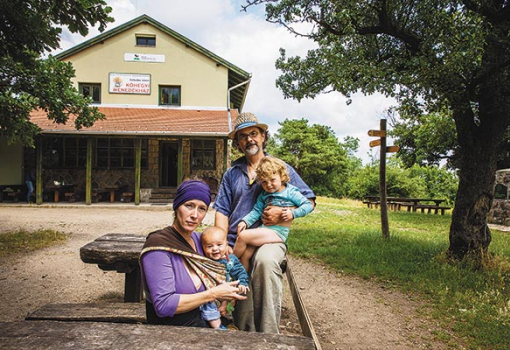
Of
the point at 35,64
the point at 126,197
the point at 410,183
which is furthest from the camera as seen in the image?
the point at 410,183

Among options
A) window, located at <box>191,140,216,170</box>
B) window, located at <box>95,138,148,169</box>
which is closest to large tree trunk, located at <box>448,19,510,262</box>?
window, located at <box>191,140,216,170</box>

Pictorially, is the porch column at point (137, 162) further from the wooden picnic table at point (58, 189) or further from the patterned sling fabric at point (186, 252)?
the patterned sling fabric at point (186, 252)

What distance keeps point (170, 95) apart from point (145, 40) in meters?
3.07

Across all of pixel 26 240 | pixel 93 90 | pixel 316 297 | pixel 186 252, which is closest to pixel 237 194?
pixel 186 252

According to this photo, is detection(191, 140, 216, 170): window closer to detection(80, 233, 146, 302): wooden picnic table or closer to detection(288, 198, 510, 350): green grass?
detection(288, 198, 510, 350): green grass

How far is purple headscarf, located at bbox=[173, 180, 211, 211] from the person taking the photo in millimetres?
1812

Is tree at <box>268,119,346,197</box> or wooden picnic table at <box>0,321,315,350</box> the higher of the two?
tree at <box>268,119,346,197</box>

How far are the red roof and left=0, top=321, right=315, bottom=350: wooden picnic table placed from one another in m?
11.6

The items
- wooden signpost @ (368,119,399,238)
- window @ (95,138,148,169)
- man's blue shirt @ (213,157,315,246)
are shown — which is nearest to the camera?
man's blue shirt @ (213,157,315,246)

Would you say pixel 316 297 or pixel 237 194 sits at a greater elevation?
pixel 237 194

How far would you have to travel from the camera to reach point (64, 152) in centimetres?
1503

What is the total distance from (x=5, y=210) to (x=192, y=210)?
13463 mm

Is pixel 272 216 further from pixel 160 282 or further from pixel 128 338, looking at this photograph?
pixel 128 338

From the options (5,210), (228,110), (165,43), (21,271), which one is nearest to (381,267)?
(21,271)
